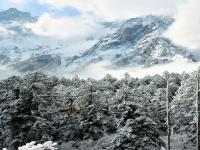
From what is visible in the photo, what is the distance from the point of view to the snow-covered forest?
39562 mm

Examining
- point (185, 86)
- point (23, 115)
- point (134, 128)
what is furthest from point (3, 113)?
point (185, 86)

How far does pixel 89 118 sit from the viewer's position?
4903cm

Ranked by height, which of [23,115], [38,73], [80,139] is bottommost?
[80,139]

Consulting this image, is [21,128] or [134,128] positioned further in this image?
[21,128]

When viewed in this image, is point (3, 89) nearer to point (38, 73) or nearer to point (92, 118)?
point (38, 73)

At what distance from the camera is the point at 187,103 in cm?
4225

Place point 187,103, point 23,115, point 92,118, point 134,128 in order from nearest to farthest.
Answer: point 134,128, point 187,103, point 23,115, point 92,118

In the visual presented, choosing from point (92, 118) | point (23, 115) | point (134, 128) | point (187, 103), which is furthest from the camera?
point (92, 118)

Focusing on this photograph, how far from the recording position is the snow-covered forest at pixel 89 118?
3956 centimetres

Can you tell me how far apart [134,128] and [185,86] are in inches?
257

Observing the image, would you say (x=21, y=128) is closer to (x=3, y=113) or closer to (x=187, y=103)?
(x=3, y=113)

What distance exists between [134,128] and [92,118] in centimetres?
1019

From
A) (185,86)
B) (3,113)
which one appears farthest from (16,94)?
(185,86)

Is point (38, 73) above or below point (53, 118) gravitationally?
above
